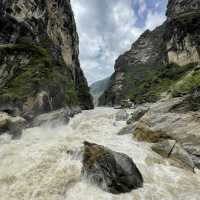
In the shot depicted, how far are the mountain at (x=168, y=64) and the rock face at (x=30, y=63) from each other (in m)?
25.7

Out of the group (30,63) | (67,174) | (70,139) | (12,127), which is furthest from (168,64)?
(67,174)

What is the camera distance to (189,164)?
21250 mm

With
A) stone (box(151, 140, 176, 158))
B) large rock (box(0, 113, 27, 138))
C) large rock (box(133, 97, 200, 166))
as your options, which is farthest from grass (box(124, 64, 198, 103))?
stone (box(151, 140, 176, 158))

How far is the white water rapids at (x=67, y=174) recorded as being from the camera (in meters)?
16.2

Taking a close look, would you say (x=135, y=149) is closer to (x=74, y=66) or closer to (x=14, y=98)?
(x=14, y=98)

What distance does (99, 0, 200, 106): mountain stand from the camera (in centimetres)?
7700

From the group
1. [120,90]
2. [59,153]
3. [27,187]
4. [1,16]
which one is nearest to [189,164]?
[59,153]

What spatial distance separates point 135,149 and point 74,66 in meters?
75.7

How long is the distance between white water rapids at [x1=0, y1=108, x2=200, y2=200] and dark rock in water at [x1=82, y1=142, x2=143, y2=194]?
1.60 feet

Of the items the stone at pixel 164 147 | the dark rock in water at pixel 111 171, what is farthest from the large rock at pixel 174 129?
the dark rock in water at pixel 111 171

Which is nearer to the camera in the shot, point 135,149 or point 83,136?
point 135,149

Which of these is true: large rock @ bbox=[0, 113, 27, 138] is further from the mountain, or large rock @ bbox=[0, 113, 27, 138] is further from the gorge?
the mountain

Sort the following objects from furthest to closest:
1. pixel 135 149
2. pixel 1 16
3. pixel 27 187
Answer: pixel 1 16 → pixel 135 149 → pixel 27 187

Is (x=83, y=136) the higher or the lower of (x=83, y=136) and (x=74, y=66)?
the lower
